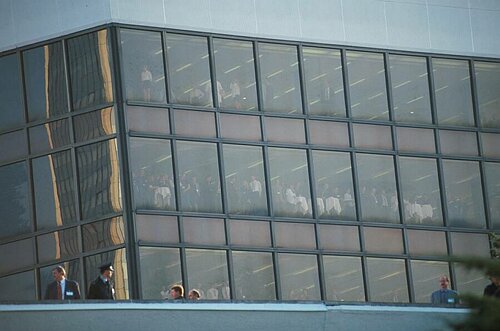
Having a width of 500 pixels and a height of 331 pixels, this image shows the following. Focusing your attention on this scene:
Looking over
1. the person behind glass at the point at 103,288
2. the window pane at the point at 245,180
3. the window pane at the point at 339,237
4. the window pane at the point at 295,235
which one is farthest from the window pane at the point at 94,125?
the person behind glass at the point at 103,288

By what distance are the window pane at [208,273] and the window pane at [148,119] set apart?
2.65m

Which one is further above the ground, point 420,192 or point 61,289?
point 420,192

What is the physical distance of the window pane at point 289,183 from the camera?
108 feet

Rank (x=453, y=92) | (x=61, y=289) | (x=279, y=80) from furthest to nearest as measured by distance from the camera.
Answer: (x=453, y=92)
(x=279, y=80)
(x=61, y=289)

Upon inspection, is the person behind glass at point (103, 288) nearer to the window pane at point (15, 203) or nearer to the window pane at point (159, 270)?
the window pane at point (159, 270)

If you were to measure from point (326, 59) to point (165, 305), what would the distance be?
45.6 ft

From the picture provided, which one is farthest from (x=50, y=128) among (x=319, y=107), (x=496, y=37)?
(x=496, y=37)

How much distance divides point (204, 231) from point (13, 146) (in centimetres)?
459

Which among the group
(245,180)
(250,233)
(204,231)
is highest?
(245,180)

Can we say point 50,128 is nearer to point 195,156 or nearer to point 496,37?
point 195,156

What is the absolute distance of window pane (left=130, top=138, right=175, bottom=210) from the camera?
31281mm

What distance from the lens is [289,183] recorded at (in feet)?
108

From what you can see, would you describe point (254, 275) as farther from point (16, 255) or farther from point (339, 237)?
point (16, 255)

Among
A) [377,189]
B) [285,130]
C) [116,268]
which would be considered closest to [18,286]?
[116,268]
